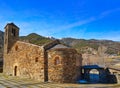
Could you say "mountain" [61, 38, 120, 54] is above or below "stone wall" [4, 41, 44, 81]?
above

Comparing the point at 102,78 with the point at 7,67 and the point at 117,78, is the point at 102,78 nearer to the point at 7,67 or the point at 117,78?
the point at 117,78

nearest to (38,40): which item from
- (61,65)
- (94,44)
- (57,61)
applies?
(57,61)

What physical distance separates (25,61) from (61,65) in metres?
7.40

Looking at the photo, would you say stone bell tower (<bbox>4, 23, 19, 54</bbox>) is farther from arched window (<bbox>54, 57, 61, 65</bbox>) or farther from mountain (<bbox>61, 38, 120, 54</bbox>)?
mountain (<bbox>61, 38, 120, 54</bbox>)

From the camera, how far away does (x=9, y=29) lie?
1382 inches

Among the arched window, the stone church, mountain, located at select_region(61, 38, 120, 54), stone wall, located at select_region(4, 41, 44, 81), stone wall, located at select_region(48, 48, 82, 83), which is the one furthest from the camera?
mountain, located at select_region(61, 38, 120, 54)

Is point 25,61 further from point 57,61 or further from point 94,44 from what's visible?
point 94,44

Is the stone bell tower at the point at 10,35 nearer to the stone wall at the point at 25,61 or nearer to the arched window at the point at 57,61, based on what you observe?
the stone wall at the point at 25,61

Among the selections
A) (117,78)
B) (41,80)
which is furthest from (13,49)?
(117,78)

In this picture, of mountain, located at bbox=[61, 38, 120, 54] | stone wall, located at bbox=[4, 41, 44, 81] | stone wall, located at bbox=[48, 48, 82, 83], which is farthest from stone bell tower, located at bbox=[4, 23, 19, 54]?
mountain, located at bbox=[61, 38, 120, 54]

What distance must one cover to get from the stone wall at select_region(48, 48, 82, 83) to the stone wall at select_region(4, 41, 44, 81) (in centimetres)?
142

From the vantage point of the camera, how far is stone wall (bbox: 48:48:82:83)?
25500 mm

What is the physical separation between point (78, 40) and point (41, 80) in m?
143

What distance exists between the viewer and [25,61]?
2978 centimetres
